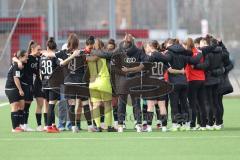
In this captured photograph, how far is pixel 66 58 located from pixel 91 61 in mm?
519

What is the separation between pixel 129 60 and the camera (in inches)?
891

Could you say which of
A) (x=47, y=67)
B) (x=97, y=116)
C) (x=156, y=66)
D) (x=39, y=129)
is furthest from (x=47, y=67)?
(x=156, y=66)

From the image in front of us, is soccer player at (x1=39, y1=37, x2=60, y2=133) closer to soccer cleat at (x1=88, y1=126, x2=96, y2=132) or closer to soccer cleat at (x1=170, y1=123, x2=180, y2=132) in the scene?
soccer cleat at (x1=88, y1=126, x2=96, y2=132)

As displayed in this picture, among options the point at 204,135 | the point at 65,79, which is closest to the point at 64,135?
the point at 65,79

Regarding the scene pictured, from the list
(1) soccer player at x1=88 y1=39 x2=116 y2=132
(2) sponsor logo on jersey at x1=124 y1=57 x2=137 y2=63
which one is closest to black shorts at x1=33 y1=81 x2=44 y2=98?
(1) soccer player at x1=88 y1=39 x2=116 y2=132

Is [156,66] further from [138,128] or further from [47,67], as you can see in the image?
[47,67]

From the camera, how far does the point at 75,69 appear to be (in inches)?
893

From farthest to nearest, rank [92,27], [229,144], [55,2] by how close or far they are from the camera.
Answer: [92,27]
[55,2]
[229,144]

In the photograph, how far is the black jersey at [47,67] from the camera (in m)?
22.8

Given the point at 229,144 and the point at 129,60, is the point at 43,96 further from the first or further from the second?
the point at 229,144

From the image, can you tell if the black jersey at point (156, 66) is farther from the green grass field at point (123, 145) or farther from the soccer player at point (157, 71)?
the green grass field at point (123, 145)

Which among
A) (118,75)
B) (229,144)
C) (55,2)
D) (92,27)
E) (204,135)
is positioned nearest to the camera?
(229,144)

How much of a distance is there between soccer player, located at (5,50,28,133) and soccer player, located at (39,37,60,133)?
18.6 inches

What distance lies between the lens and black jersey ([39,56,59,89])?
22.8 meters
